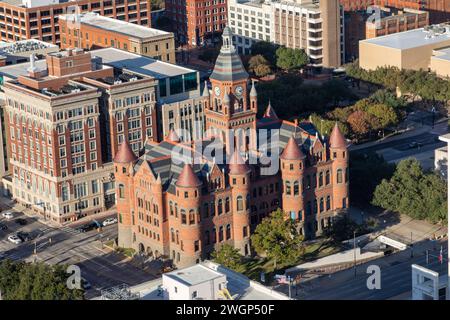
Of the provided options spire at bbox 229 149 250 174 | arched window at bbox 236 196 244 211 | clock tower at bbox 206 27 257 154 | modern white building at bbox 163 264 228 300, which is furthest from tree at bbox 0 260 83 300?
clock tower at bbox 206 27 257 154

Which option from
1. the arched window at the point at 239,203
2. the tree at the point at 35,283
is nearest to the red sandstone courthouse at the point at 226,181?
the arched window at the point at 239,203

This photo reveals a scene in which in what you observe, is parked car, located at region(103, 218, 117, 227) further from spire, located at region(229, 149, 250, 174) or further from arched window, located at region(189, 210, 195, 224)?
spire, located at region(229, 149, 250, 174)

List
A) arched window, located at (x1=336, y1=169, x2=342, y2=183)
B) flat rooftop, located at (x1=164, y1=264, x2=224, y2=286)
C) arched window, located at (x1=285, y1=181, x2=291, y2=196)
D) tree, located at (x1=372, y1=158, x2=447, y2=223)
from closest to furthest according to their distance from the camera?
1. flat rooftop, located at (x1=164, y1=264, x2=224, y2=286)
2. arched window, located at (x1=285, y1=181, x2=291, y2=196)
3. arched window, located at (x1=336, y1=169, x2=342, y2=183)
4. tree, located at (x1=372, y1=158, x2=447, y2=223)

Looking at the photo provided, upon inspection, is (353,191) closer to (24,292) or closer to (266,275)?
(266,275)

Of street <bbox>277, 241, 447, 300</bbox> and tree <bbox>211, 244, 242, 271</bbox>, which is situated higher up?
tree <bbox>211, 244, 242, 271</bbox>

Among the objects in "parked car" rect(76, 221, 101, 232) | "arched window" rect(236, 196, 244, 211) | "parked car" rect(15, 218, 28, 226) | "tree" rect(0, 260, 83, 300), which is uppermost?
"arched window" rect(236, 196, 244, 211)

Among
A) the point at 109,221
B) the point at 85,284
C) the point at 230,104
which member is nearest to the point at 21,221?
the point at 109,221

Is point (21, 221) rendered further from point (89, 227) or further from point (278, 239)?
point (278, 239)
